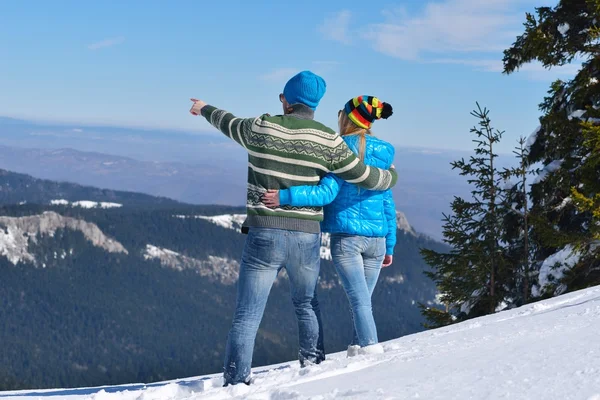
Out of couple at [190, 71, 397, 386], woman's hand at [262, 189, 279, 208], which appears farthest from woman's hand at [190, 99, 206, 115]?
woman's hand at [262, 189, 279, 208]

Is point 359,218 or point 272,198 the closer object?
point 272,198

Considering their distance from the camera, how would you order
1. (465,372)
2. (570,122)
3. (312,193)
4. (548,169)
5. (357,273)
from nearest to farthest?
(465,372) → (312,193) → (357,273) → (570,122) → (548,169)

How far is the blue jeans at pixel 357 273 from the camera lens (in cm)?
638

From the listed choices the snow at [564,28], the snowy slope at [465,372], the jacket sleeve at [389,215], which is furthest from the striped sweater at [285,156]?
the snow at [564,28]

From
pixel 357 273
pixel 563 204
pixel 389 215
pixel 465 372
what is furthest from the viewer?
pixel 563 204

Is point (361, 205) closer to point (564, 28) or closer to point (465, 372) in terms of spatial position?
point (465, 372)

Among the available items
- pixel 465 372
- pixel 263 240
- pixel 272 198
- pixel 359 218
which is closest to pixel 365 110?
pixel 359 218

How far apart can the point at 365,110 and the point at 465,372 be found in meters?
2.95

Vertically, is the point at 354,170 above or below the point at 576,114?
below

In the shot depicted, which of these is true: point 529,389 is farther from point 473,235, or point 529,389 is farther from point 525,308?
point 473,235

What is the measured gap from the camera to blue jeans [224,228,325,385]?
5.54m

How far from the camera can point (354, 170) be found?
19.4ft

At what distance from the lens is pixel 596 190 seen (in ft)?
46.3

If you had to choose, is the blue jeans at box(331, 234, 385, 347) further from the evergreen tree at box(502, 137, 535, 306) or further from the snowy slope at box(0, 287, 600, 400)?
the evergreen tree at box(502, 137, 535, 306)
